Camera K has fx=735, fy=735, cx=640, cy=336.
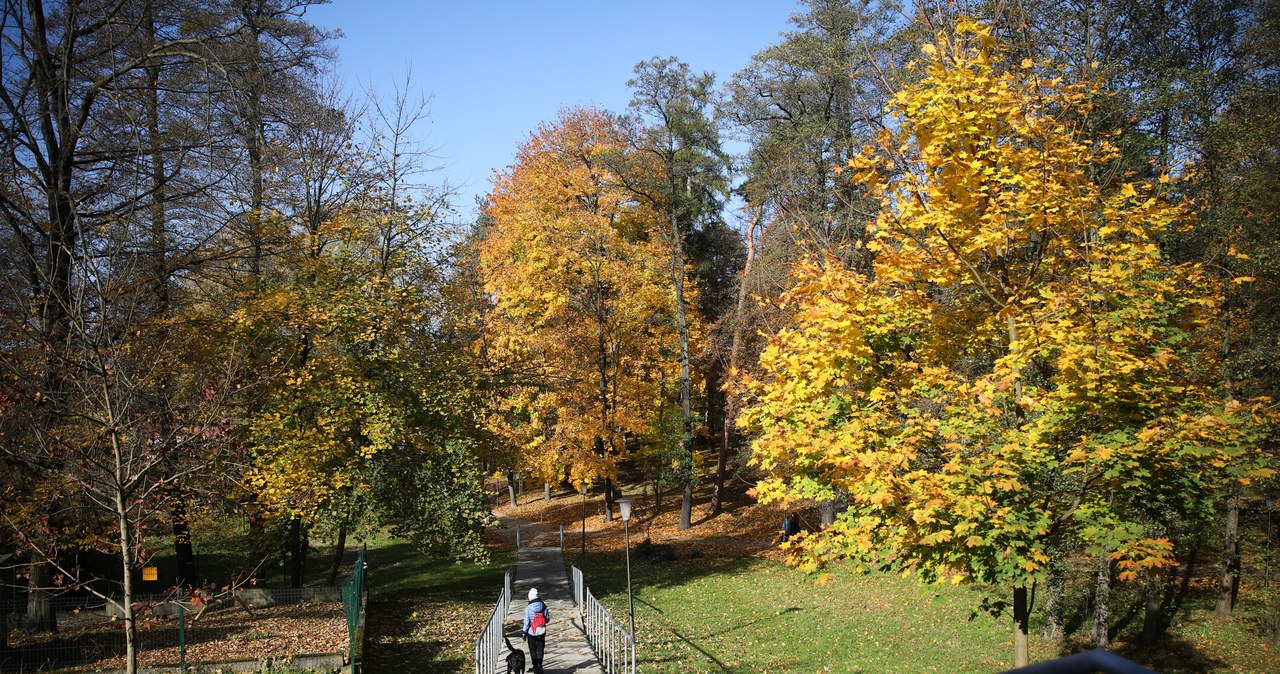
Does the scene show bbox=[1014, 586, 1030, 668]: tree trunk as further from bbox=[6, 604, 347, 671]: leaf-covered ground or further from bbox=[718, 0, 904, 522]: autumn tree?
bbox=[718, 0, 904, 522]: autumn tree

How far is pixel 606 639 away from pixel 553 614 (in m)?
4.54

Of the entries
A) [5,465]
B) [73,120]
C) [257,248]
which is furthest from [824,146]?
[5,465]

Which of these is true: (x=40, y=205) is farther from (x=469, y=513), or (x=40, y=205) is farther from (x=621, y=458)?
(x=621, y=458)

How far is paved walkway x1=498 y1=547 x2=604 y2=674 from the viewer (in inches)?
506

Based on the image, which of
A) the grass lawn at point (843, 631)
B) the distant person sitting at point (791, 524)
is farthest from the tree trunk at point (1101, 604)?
the distant person sitting at point (791, 524)

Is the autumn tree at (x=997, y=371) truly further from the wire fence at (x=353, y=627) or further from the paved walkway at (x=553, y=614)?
the wire fence at (x=353, y=627)

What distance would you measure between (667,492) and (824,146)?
2024 cm

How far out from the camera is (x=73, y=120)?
40.7ft

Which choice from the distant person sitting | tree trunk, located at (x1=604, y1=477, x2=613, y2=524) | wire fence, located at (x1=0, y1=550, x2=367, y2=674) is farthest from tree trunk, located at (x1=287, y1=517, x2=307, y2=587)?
the distant person sitting

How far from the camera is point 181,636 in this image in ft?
32.5

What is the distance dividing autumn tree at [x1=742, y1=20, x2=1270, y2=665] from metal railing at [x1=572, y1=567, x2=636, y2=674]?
14.2ft

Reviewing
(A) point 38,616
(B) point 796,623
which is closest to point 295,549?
(A) point 38,616

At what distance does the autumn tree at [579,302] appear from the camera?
27344 mm

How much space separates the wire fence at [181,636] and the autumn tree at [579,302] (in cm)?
1230
